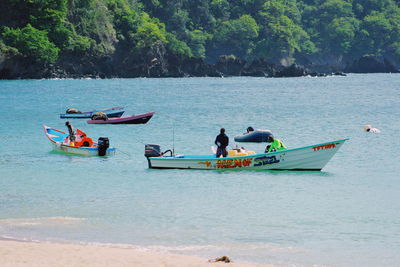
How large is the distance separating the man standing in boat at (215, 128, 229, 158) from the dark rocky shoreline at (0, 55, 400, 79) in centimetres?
10643

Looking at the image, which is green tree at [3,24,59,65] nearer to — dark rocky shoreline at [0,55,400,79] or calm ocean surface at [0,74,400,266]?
dark rocky shoreline at [0,55,400,79]

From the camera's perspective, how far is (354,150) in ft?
126

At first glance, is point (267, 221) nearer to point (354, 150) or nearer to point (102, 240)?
point (102, 240)

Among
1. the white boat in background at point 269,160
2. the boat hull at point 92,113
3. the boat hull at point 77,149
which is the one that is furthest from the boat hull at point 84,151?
the boat hull at point 92,113

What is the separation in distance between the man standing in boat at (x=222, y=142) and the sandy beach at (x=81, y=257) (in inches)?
Answer: 475

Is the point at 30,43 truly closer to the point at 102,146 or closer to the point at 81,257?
the point at 102,146

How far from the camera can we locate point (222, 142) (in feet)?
97.6

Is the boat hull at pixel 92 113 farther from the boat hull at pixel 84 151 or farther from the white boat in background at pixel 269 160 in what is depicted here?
the white boat in background at pixel 269 160

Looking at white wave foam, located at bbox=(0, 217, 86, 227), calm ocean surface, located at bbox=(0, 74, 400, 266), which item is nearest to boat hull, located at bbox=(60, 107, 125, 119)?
calm ocean surface, located at bbox=(0, 74, 400, 266)

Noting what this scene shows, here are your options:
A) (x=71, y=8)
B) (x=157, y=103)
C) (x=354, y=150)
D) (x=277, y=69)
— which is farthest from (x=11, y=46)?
(x=354, y=150)

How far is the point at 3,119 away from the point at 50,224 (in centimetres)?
3767

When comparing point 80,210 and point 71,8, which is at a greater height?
point 71,8

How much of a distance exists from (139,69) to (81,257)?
476 ft

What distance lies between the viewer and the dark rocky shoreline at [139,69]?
13550 cm
